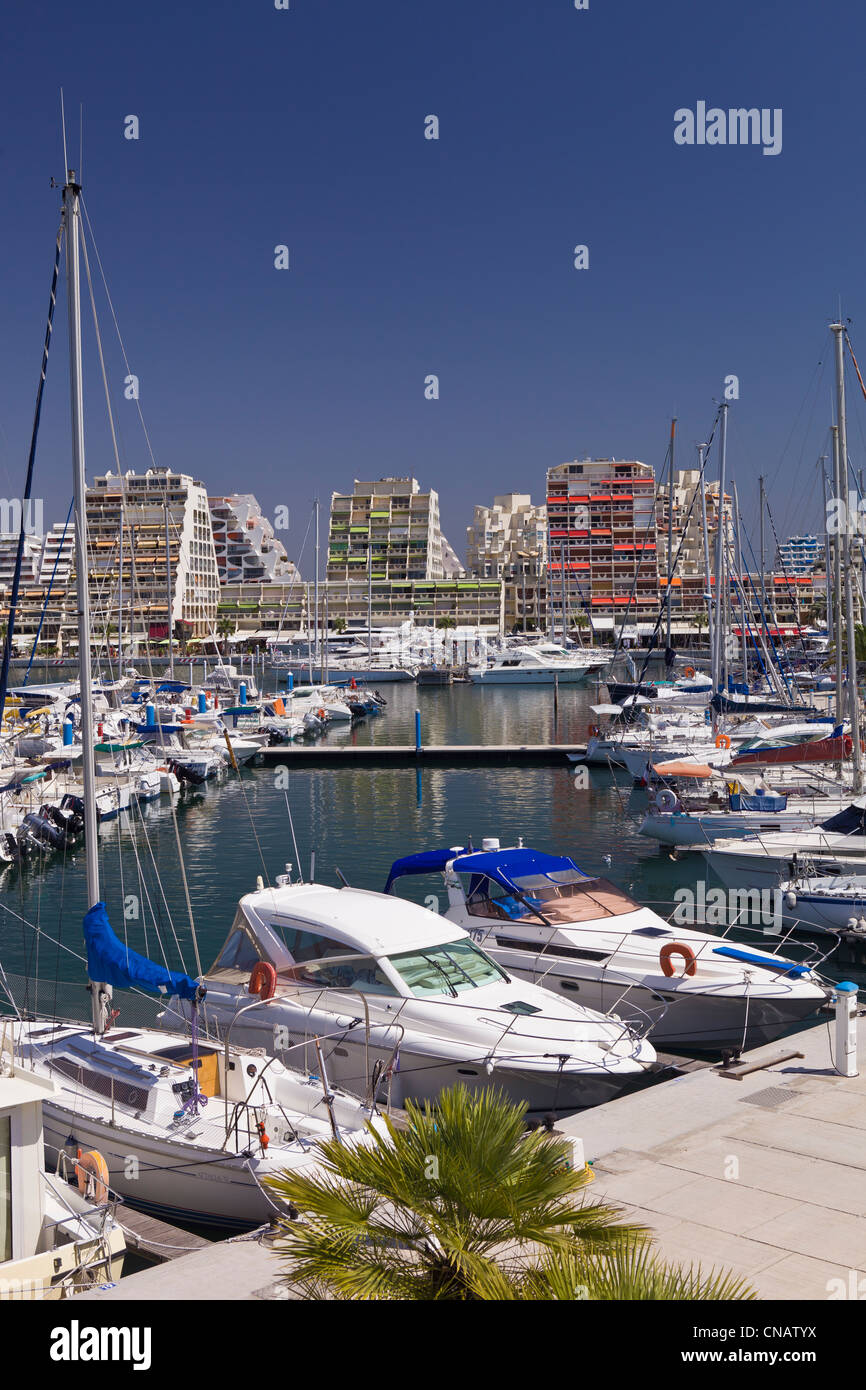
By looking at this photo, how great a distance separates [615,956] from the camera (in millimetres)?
15617

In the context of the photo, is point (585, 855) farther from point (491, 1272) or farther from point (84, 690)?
point (491, 1272)

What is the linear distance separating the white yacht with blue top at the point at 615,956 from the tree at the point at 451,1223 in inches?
332

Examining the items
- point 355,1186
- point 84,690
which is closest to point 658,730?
point 84,690

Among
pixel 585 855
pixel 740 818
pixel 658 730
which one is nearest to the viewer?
pixel 740 818

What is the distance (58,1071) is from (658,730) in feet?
115

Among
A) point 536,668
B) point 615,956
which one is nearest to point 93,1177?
point 615,956

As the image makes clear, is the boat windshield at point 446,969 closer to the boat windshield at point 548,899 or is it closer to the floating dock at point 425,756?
the boat windshield at point 548,899

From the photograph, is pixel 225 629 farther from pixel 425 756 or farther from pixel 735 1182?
pixel 735 1182

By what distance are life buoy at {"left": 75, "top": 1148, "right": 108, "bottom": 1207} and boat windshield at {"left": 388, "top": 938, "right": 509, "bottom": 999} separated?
4000mm

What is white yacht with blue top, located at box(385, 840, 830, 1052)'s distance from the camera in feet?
48.6

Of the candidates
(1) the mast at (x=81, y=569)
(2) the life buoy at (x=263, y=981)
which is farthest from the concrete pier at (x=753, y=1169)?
(1) the mast at (x=81, y=569)

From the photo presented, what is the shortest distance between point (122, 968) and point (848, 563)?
19.8 m

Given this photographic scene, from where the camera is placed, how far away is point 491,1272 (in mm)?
5262

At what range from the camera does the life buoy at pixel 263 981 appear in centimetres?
1334
